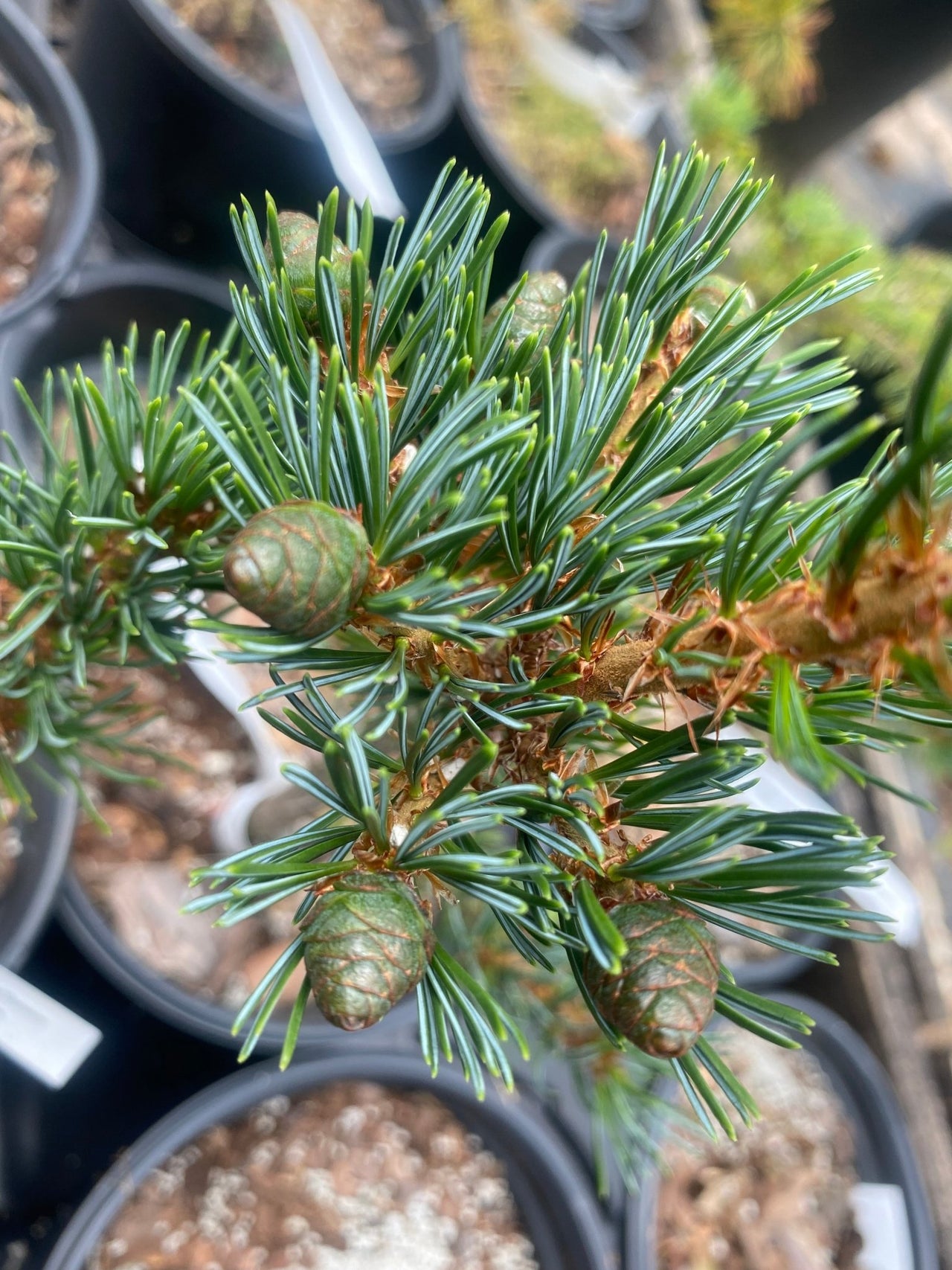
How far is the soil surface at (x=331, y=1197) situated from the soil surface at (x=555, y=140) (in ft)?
3.68

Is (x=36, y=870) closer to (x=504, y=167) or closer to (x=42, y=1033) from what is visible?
(x=42, y=1033)

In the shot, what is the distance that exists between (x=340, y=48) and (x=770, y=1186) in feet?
4.72

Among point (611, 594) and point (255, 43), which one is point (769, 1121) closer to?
point (611, 594)

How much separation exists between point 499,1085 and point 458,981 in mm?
495

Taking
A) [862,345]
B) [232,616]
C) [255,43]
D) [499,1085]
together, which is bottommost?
[499,1085]

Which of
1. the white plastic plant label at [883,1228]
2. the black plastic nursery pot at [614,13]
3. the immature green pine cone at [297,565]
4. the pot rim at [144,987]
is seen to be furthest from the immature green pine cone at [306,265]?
the black plastic nursery pot at [614,13]

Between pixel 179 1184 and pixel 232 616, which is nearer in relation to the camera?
pixel 179 1184

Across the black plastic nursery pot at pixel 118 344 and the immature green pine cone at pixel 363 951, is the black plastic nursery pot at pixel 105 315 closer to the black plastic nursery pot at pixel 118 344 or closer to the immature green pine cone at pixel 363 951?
the black plastic nursery pot at pixel 118 344

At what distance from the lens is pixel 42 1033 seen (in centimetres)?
49

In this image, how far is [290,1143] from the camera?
685 mm

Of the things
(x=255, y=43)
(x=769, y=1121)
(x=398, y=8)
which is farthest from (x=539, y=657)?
(x=398, y=8)

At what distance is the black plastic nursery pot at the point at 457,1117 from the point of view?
56 centimetres

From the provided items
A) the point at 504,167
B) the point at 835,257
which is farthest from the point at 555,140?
the point at 835,257

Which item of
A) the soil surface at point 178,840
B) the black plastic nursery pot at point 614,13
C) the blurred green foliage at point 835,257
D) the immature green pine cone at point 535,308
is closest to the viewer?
the immature green pine cone at point 535,308
